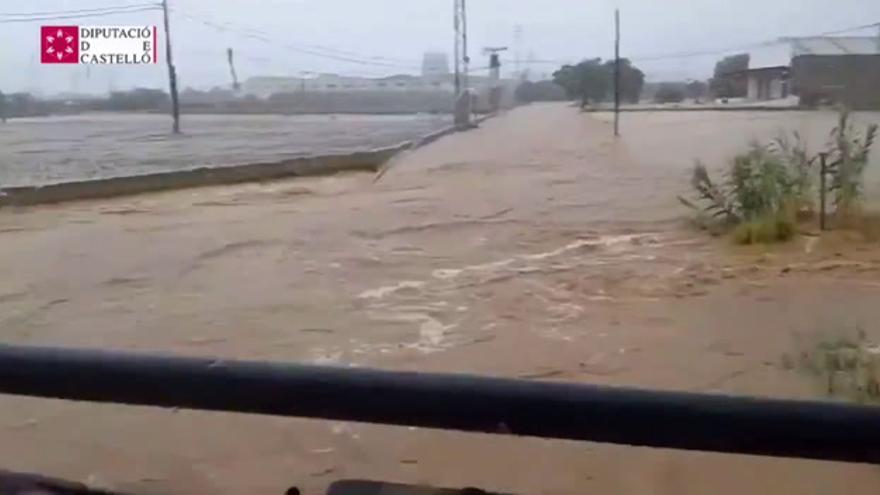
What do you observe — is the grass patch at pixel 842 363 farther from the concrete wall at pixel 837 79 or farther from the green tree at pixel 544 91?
the green tree at pixel 544 91

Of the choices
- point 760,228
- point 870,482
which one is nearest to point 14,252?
point 760,228

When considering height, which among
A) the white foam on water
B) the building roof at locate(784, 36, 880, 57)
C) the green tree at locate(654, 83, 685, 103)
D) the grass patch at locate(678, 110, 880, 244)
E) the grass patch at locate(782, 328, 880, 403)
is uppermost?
the building roof at locate(784, 36, 880, 57)

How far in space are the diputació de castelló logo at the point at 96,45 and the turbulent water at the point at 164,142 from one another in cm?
589

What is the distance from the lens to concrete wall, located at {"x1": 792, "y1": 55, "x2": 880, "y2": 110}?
384cm

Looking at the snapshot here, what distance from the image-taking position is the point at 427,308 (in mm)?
4711

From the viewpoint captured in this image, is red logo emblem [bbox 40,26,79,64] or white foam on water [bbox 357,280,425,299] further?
white foam on water [bbox 357,280,425,299]

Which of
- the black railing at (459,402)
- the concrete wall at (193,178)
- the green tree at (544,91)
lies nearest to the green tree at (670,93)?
the green tree at (544,91)

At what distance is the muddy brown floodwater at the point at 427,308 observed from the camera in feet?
7.25

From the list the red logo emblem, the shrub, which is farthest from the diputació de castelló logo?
the shrub

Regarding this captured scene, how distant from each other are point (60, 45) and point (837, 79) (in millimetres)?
2812

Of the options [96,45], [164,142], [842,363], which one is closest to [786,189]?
[842,363]

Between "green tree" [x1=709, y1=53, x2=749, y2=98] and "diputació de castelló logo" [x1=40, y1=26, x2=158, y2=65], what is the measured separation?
1943mm

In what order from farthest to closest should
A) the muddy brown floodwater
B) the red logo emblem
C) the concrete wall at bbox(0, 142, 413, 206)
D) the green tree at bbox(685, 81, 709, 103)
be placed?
the concrete wall at bbox(0, 142, 413, 206) < the green tree at bbox(685, 81, 709, 103) < the red logo emblem < the muddy brown floodwater

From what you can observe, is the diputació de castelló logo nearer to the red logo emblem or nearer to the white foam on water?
the red logo emblem
